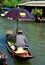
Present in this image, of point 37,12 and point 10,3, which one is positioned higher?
point 37,12

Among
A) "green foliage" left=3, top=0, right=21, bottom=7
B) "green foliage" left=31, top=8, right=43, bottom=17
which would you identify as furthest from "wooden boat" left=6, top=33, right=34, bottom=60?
"green foliage" left=3, top=0, right=21, bottom=7

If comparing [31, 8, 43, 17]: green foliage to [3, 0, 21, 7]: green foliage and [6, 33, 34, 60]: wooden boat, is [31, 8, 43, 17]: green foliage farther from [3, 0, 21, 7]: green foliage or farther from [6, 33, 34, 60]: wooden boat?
[6, 33, 34, 60]: wooden boat

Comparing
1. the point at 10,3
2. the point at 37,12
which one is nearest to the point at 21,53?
the point at 37,12

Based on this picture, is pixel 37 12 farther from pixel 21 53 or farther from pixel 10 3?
pixel 21 53

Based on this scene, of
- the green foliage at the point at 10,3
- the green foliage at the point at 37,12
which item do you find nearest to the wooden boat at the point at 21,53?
the green foliage at the point at 37,12

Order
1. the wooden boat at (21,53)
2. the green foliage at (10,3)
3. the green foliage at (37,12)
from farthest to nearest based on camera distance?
the green foliage at (10,3) < the green foliage at (37,12) < the wooden boat at (21,53)

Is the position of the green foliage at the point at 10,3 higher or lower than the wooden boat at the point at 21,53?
lower

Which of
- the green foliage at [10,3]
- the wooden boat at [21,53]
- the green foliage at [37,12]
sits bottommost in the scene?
the green foliage at [10,3]

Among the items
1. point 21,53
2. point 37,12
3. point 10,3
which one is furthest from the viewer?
point 10,3

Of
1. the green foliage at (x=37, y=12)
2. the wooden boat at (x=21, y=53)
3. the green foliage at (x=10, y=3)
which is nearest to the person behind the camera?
the wooden boat at (x=21, y=53)

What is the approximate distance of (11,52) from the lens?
719 inches

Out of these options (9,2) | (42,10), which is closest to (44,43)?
Result: (42,10)

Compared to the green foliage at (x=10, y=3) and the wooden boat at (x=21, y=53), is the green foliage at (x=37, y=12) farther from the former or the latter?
the wooden boat at (x=21, y=53)

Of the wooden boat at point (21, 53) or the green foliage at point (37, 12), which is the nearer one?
the wooden boat at point (21, 53)
